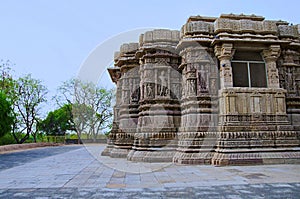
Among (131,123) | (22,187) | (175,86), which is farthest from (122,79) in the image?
(22,187)

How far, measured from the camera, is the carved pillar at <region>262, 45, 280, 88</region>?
33.3 ft

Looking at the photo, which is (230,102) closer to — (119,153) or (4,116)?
(119,153)

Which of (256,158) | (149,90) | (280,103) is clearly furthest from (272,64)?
(149,90)

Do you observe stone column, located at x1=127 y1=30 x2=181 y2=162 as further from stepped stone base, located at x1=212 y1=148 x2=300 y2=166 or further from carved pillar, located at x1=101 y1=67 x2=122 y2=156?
carved pillar, located at x1=101 y1=67 x2=122 y2=156

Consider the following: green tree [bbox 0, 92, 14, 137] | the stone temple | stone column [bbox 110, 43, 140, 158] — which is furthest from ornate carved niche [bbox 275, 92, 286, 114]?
green tree [bbox 0, 92, 14, 137]

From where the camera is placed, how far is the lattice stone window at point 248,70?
1017 cm

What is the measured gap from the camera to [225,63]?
32.6 ft

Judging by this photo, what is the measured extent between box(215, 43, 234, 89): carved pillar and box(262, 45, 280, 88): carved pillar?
1.56 meters

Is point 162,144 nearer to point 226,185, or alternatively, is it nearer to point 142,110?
point 142,110

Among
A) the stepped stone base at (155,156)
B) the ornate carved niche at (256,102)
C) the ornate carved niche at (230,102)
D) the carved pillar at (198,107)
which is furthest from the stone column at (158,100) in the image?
the ornate carved niche at (256,102)

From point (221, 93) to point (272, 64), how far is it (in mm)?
2537

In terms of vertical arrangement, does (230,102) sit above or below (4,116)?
below

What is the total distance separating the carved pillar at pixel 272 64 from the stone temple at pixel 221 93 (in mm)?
36

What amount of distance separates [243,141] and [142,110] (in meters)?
4.49
